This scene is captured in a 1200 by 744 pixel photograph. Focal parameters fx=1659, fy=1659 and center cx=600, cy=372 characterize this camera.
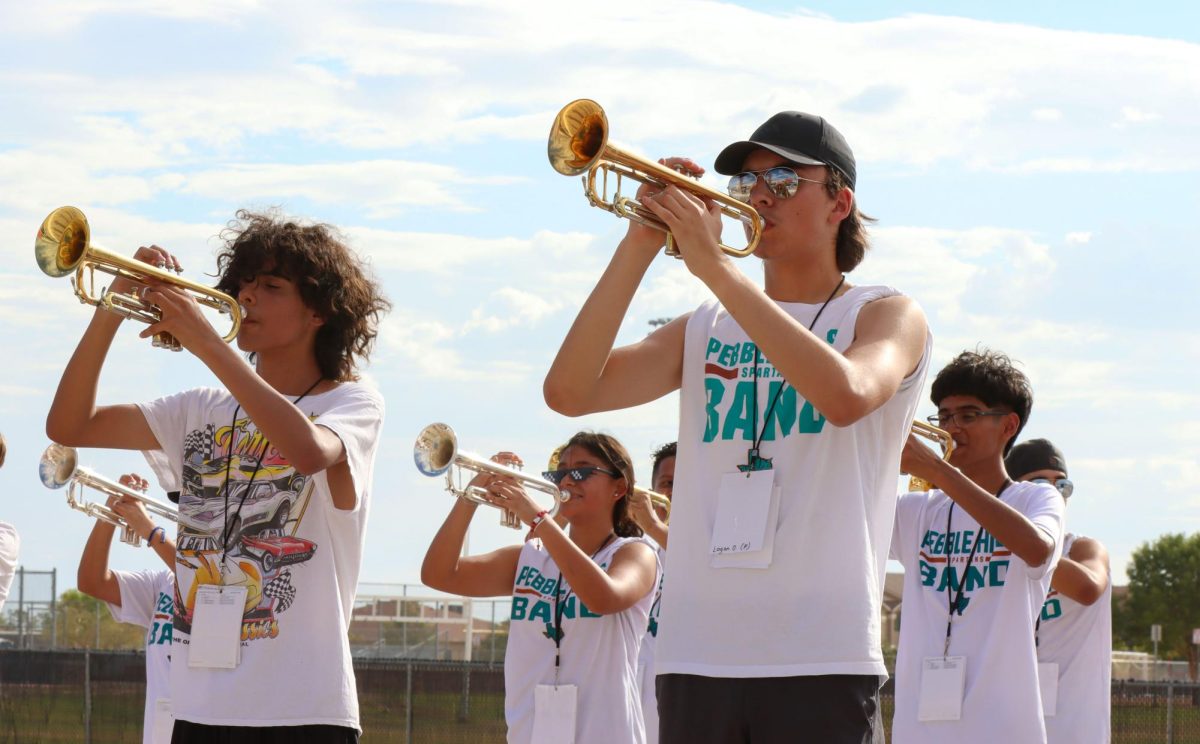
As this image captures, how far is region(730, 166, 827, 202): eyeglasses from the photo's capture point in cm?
394

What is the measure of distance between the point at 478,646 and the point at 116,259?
20.0m

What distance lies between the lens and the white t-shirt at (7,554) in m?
7.32

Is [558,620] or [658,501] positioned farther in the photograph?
[658,501]

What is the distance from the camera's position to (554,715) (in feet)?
21.4

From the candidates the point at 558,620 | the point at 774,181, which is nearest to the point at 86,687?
the point at 558,620

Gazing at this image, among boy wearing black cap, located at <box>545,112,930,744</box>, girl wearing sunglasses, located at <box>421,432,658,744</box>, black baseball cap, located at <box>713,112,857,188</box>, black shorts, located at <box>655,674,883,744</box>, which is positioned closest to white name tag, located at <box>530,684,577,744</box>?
girl wearing sunglasses, located at <box>421,432,658,744</box>

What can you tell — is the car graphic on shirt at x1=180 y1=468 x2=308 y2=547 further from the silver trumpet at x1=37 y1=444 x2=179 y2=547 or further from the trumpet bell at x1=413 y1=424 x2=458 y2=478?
the silver trumpet at x1=37 y1=444 x2=179 y2=547

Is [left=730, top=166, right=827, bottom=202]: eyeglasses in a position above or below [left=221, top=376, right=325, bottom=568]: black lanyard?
above

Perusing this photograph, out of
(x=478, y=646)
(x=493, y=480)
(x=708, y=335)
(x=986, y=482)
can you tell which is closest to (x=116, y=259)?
(x=708, y=335)

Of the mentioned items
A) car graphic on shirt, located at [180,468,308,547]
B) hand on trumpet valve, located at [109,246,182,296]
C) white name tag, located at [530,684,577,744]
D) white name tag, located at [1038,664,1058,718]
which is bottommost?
white name tag, located at [530,684,577,744]

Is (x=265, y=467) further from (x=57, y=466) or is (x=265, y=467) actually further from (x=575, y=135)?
(x=57, y=466)

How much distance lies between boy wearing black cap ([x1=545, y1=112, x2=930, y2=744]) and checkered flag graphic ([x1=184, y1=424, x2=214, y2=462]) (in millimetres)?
1386

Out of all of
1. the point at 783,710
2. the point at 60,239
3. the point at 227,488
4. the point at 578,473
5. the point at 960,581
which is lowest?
the point at 783,710

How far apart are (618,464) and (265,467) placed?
9.16 feet
